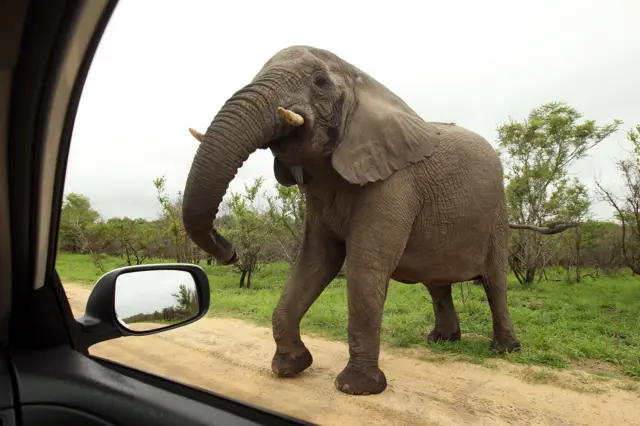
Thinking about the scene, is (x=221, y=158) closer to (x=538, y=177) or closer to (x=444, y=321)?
(x=444, y=321)

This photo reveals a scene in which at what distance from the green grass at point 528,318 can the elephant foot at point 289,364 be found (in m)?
1.25

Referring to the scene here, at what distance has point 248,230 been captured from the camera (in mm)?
10062

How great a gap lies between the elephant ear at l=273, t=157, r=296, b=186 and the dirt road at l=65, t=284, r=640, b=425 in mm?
1434

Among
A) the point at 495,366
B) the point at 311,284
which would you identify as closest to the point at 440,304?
the point at 495,366

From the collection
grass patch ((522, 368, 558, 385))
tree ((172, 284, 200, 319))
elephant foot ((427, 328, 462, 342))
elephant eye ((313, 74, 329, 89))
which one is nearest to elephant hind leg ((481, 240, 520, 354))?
elephant foot ((427, 328, 462, 342))

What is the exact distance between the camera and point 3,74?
1072 mm

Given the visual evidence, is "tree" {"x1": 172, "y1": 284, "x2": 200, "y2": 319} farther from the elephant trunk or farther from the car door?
the elephant trunk

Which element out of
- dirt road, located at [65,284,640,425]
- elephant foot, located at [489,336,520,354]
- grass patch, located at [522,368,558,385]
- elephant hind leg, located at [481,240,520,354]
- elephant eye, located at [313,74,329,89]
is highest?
elephant eye, located at [313,74,329,89]

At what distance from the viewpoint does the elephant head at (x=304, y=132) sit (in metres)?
2.44

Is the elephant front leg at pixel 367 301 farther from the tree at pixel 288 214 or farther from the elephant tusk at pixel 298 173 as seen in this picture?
the tree at pixel 288 214

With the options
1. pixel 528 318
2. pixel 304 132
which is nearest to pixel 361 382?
pixel 304 132

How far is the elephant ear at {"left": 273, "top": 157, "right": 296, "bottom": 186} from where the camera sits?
3.30 metres

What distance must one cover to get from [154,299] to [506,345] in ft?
10.8

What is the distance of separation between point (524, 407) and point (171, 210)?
8.48 meters
